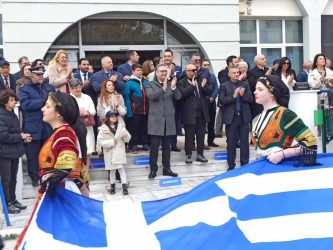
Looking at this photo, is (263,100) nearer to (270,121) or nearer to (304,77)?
(270,121)

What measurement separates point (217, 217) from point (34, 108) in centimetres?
535

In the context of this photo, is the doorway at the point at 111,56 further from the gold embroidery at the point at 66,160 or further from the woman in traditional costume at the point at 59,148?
the gold embroidery at the point at 66,160

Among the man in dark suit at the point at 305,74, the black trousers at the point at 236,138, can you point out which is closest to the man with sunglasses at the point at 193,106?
the black trousers at the point at 236,138

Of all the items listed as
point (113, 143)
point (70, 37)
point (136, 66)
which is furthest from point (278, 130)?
point (70, 37)

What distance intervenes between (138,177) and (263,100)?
5.26m

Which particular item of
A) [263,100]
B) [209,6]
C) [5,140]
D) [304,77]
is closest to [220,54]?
[209,6]

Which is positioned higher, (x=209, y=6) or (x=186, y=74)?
(x=209, y=6)

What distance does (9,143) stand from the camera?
7.53 metres

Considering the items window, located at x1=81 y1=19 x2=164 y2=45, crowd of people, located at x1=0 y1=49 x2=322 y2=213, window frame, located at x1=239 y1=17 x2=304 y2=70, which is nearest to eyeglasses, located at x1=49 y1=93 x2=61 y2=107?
crowd of people, located at x1=0 y1=49 x2=322 y2=213

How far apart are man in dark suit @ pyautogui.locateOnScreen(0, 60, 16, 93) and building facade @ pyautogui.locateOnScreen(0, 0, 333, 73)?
2.91m

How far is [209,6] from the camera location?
43.8 feet

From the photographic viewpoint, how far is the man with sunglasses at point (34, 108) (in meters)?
8.35

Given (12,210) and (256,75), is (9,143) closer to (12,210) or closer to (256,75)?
(12,210)

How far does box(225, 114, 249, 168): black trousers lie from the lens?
9555 mm
